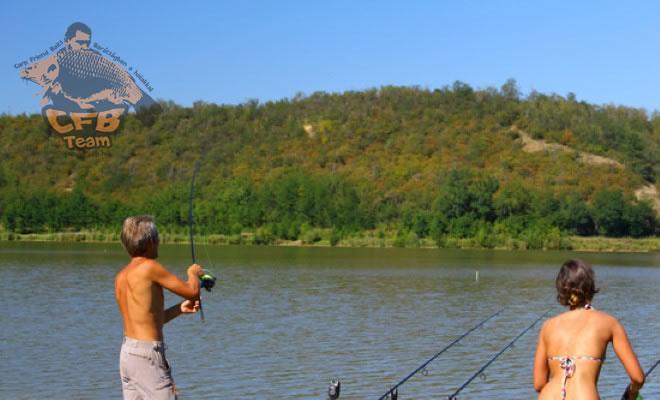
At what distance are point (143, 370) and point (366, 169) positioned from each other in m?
97.9

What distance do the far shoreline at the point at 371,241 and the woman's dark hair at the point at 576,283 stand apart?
71.4 meters

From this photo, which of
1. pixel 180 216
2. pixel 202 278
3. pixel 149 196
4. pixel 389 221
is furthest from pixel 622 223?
pixel 202 278

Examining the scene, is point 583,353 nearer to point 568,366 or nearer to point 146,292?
point 568,366

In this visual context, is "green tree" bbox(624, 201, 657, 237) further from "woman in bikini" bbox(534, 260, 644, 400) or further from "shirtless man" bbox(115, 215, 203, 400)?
"shirtless man" bbox(115, 215, 203, 400)

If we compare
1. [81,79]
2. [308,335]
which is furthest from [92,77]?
[308,335]

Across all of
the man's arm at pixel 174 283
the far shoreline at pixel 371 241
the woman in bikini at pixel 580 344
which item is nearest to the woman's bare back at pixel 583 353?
the woman in bikini at pixel 580 344

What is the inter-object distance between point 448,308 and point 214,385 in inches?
491

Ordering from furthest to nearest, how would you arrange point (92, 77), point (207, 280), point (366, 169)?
point (366, 169), point (92, 77), point (207, 280)

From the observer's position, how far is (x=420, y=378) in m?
13.2

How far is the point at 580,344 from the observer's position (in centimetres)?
443

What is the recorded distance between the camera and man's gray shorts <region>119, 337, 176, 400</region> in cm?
512

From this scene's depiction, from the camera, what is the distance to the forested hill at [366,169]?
81.4m

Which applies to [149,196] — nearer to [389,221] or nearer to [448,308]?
[389,221]

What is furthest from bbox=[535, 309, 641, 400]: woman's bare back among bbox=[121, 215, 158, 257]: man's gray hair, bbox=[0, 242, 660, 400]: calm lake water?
bbox=[0, 242, 660, 400]: calm lake water
